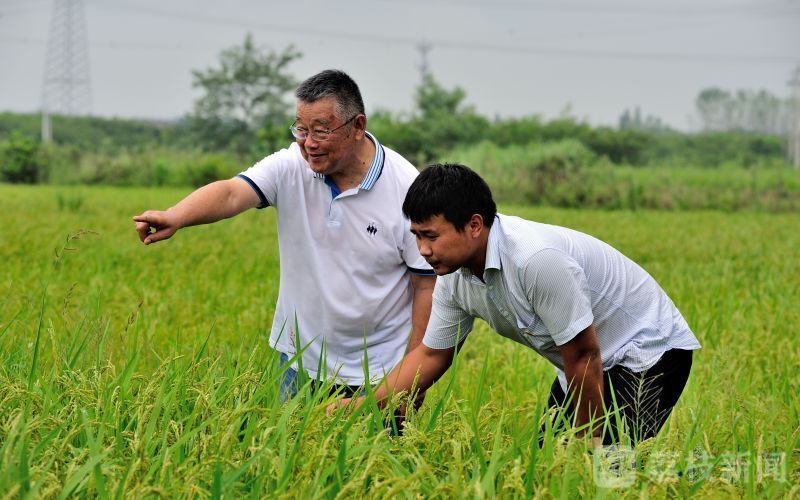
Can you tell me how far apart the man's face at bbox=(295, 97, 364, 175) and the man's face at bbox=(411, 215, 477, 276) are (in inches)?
25.4

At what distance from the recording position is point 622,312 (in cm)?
315

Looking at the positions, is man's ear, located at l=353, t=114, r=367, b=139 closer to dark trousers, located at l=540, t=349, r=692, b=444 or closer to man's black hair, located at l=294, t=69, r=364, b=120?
man's black hair, located at l=294, t=69, r=364, b=120

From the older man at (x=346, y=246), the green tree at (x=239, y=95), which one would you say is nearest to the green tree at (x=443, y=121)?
the green tree at (x=239, y=95)

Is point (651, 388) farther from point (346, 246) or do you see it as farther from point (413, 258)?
point (346, 246)

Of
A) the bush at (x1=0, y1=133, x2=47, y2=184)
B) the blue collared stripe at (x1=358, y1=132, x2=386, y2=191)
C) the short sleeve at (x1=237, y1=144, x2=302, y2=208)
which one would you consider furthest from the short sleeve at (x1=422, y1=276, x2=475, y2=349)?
the bush at (x1=0, y1=133, x2=47, y2=184)

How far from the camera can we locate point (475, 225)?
2.84 meters

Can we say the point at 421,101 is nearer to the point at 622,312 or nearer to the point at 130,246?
the point at 130,246

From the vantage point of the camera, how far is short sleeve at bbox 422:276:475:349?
10.4 ft

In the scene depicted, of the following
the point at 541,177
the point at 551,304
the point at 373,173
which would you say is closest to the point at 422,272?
the point at 373,173

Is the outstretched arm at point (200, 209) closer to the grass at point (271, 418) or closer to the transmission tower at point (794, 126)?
the grass at point (271, 418)

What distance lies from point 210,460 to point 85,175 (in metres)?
26.3

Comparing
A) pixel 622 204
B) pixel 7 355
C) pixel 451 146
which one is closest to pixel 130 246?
pixel 7 355

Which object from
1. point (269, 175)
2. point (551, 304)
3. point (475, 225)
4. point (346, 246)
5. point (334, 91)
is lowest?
point (551, 304)

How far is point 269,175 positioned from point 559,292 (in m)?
1.20
